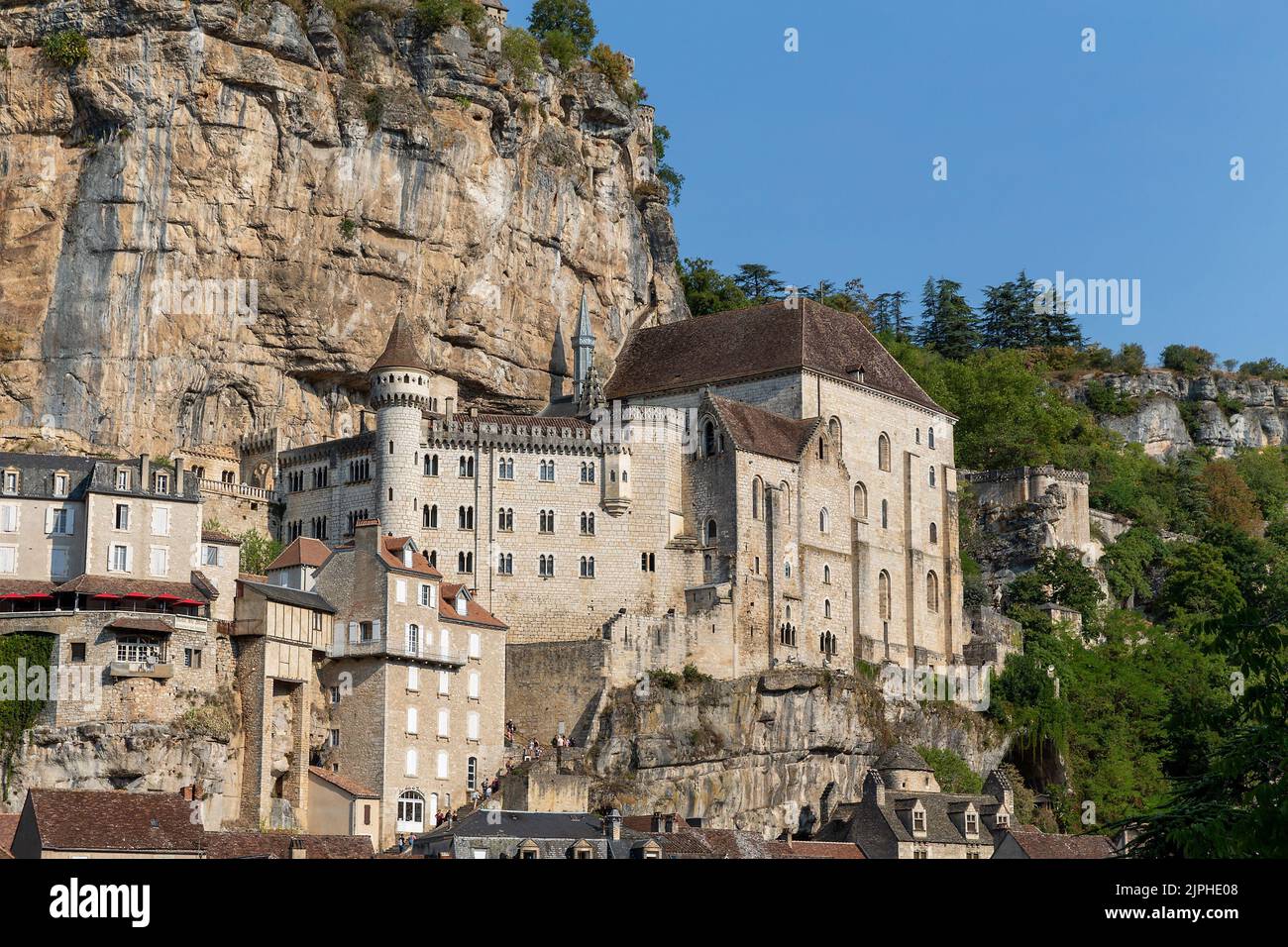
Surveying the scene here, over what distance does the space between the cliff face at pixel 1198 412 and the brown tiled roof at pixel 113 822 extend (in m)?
91.7

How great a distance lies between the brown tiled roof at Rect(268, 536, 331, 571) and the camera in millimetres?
70688

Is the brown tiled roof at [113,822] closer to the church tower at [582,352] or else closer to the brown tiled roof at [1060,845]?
the brown tiled roof at [1060,845]

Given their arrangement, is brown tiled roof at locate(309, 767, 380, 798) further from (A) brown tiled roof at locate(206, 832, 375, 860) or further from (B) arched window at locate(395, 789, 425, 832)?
(A) brown tiled roof at locate(206, 832, 375, 860)

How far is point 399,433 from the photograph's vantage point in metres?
78.1

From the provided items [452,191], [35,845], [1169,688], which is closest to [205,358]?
[452,191]

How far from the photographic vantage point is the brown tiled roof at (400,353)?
259 feet

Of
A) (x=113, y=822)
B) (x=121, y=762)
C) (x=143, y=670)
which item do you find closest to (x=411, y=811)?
(x=121, y=762)

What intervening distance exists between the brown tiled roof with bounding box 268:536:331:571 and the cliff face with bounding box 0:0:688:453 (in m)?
11.7

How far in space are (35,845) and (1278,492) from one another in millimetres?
95622

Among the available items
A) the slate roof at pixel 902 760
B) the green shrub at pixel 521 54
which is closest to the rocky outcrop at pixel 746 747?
the slate roof at pixel 902 760

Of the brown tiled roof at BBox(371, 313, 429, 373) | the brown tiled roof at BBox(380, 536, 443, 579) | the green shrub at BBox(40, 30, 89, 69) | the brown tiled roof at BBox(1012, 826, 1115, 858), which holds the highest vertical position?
the green shrub at BBox(40, 30, 89, 69)

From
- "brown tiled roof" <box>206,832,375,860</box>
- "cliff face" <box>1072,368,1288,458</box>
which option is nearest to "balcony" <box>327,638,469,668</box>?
"brown tiled roof" <box>206,832,375,860</box>
